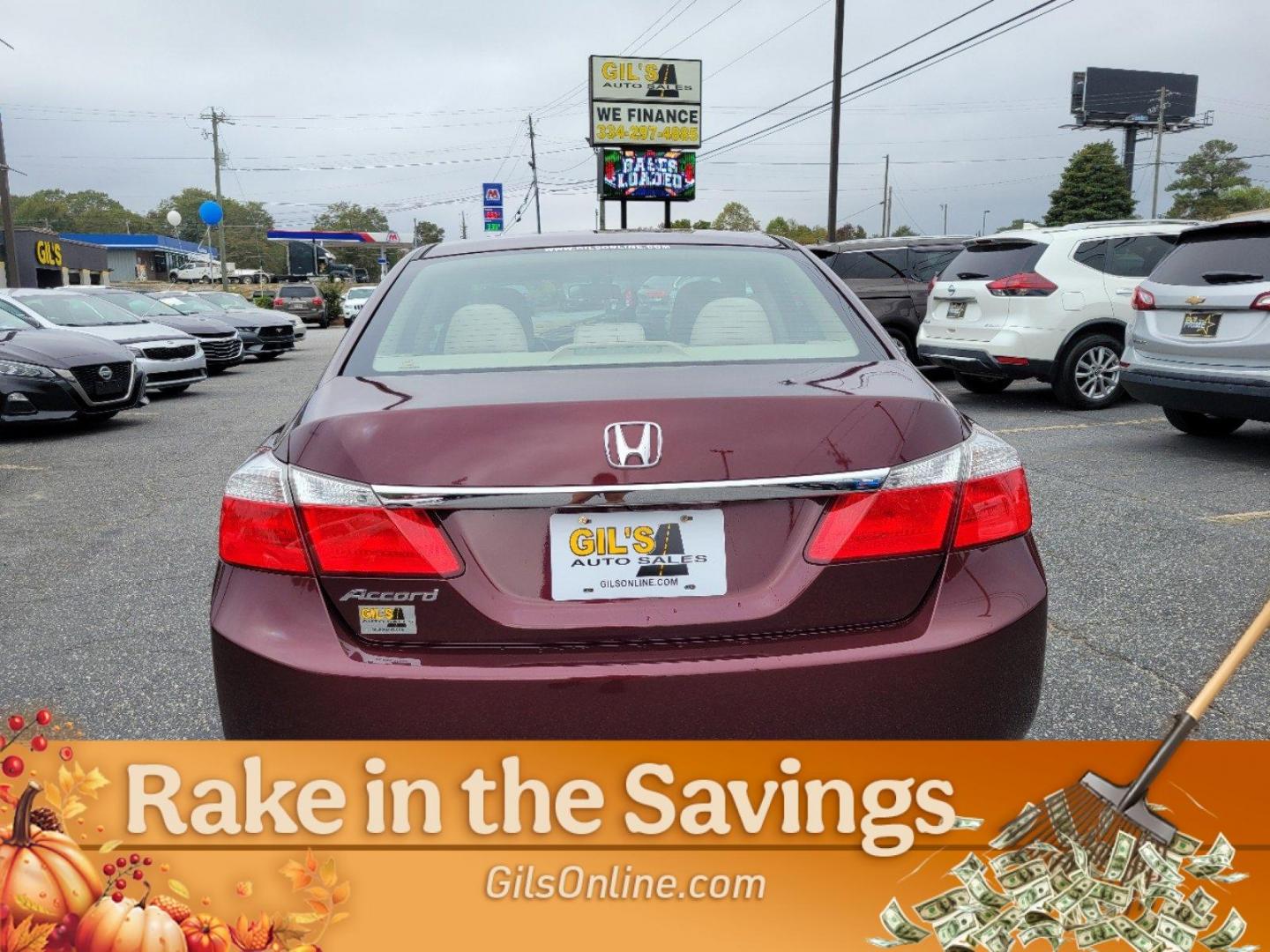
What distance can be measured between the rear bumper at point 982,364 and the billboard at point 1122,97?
90104 millimetres

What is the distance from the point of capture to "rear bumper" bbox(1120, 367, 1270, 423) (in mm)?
7129

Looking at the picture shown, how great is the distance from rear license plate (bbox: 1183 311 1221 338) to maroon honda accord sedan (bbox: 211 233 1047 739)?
249 inches

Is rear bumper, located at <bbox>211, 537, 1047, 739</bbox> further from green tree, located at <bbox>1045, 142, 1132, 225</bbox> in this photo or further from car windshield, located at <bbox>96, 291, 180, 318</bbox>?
green tree, located at <bbox>1045, 142, 1132, 225</bbox>

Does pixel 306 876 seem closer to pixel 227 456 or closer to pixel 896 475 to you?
pixel 896 475

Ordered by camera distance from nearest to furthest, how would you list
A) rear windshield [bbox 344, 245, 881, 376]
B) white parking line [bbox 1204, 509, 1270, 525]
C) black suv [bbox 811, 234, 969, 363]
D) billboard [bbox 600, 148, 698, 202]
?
rear windshield [bbox 344, 245, 881, 376] → white parking line [bbox 1204, 509, 1270, 525] → black suv [bbox 811, 234, 969, 363] → billboard [bbox 600, 148, 698, 202]

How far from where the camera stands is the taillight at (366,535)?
6.31 ft

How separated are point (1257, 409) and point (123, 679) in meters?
6.77

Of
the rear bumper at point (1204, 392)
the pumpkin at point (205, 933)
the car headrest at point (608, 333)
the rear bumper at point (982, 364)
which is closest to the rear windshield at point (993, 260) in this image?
the rear bumper at point (982, 364)

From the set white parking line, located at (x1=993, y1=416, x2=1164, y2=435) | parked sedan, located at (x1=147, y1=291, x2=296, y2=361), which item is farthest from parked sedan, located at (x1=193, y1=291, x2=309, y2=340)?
white parking line, located at (x1=993, y1=416, x2=1164, y2=435)

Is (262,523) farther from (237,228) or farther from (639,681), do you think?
(237,228)

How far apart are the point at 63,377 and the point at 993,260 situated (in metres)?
9.15

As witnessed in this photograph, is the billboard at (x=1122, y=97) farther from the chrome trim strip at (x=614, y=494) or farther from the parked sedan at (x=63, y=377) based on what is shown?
the chrome trim strip at (x=614, y=494)

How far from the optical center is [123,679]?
3.82 meters

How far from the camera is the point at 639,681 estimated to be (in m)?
1.89
